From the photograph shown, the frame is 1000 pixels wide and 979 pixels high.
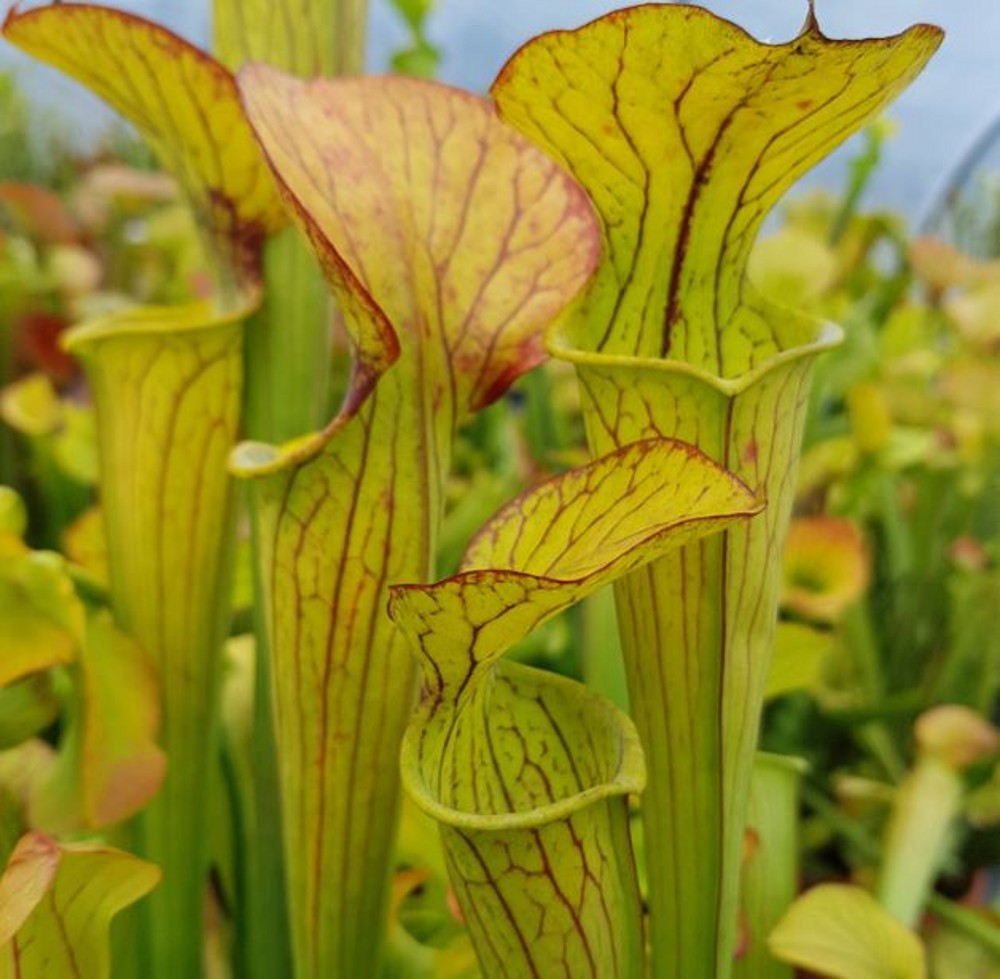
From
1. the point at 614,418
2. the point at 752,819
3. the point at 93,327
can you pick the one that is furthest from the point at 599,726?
the point at 93,327

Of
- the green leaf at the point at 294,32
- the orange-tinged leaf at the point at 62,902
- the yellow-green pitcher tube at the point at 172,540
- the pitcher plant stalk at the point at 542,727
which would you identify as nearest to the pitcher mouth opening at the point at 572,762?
the pitcher plant stalk at the point at 542,727

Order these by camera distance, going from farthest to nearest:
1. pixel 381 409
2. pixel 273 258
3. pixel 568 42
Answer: pixel 273 258
pixel 381 409
pixel 568 42

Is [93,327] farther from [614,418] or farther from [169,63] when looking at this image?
[614,418]

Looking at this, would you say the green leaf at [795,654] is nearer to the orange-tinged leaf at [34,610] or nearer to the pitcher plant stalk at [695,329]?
the pitcher plant stalk at [695,329]

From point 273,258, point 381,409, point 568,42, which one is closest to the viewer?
point 568,42

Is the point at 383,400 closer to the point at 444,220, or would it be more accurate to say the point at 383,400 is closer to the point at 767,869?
the point at 444,220

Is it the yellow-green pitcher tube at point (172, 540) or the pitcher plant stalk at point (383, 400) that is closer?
the pitcher plant stalk at point (383, 400)
